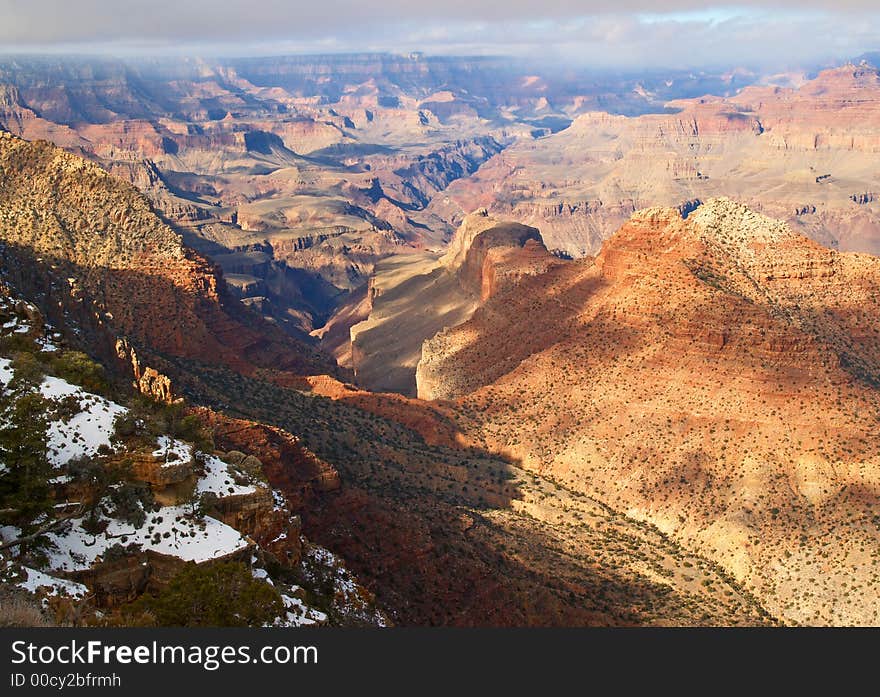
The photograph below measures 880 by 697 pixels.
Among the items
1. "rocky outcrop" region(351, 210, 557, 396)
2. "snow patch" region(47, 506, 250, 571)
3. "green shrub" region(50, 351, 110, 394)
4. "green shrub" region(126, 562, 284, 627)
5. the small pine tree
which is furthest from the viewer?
"rocky outcrop" region(351, 210, 557, 396)

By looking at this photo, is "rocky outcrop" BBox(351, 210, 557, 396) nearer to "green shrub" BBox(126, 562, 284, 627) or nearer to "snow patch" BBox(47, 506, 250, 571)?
"snow patch" BBox(47, 506, 250, 571)

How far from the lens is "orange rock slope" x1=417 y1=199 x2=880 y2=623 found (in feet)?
188

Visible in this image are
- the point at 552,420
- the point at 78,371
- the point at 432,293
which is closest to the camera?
the point at 78,371

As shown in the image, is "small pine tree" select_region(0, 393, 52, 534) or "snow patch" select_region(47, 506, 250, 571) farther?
"small pine tree" select_region(0, 393, 52, 534)

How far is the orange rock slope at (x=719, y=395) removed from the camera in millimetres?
57312

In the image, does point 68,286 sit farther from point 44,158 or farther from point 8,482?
point 8,482

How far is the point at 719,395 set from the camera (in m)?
68.1

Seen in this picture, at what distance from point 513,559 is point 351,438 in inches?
769

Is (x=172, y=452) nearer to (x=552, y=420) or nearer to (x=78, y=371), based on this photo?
(x=78, y=371)

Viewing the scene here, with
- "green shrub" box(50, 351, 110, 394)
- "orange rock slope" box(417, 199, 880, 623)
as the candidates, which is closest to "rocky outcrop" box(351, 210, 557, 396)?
"orange rock slope" box(417, 199, 880, 623)

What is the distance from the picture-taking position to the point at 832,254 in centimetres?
8481

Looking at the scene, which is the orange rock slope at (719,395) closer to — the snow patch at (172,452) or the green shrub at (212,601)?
the snow patch at (172,452)

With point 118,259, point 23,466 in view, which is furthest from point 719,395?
point 23,466

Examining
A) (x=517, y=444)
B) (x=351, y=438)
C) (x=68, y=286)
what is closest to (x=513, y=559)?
(x=351, y=438)
